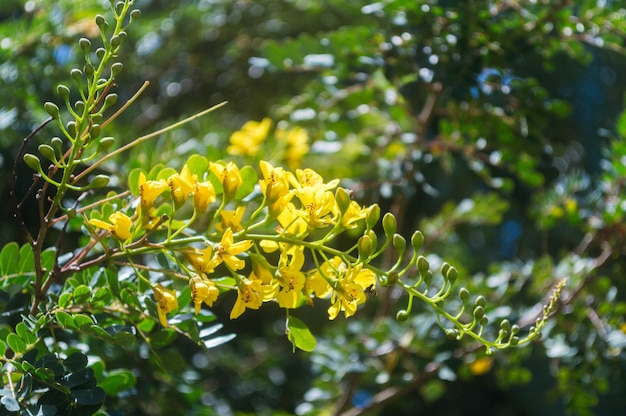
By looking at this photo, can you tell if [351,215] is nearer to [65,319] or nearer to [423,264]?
[423,264]

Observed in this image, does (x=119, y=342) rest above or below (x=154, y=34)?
above

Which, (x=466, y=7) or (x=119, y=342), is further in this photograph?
(x=466, y=7)

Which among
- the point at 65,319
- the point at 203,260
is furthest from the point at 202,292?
the point at 65,319

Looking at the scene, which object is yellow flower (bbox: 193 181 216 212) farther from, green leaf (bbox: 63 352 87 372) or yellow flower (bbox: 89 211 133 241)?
green leaf (bbox: 63 352 87 372)

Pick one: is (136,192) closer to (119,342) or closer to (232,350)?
(119,342)

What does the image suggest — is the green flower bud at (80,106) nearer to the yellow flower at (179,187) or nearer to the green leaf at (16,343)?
the yellow flower at (179,187)

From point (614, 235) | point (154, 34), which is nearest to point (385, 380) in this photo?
point (614, 235)

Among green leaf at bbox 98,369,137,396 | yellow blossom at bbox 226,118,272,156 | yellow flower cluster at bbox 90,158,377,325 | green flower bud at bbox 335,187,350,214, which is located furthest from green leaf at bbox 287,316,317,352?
yellow blossom at bbox 226,118,272,156

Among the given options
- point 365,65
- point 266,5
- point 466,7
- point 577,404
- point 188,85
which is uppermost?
point 466,7

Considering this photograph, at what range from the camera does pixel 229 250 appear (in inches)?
27.5

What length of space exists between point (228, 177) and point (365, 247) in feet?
0.53

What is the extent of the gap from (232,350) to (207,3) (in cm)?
84

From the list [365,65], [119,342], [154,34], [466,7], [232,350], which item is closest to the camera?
[119,342]

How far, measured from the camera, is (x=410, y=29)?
1177mm
